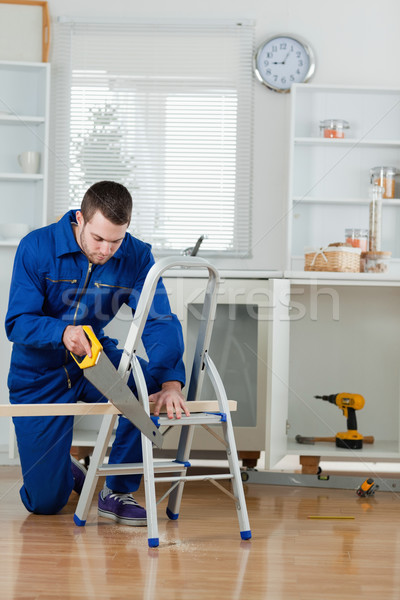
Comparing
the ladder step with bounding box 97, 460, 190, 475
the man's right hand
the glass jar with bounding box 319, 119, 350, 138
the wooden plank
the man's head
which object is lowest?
the ladder step with bounding box 97, 460, 190, 475

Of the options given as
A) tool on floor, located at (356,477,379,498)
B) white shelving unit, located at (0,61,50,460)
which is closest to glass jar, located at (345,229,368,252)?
tool on floor, located at (356,477,379,498)

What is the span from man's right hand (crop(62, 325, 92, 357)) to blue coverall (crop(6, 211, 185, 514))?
24 cm

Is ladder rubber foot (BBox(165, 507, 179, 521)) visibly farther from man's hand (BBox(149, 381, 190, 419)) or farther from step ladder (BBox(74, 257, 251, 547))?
man's hand (BBox(149, 381, 190, 419))

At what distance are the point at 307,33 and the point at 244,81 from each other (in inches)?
15.3

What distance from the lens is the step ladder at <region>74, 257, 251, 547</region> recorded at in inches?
72.9

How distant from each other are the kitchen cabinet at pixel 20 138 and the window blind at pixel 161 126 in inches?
A: 3.6

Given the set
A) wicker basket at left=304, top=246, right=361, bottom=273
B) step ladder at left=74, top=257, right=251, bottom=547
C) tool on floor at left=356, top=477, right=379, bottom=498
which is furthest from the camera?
wicker basket at left=304, top=246, right=361, bottom=273

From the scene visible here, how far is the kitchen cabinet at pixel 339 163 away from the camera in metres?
3.48

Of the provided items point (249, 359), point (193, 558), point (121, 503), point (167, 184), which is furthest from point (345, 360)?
point (193, 558)

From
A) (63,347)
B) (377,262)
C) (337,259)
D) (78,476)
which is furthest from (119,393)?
(377,262)

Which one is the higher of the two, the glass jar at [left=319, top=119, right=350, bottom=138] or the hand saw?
the glass jar at [left=319, top=119, right=350, bottom=138]

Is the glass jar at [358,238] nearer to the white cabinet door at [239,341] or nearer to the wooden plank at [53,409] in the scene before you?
the white cabinet door at [239,341]

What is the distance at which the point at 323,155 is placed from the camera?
3502 mm

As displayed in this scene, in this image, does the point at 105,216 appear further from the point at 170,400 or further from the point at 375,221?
the point at 375,221
